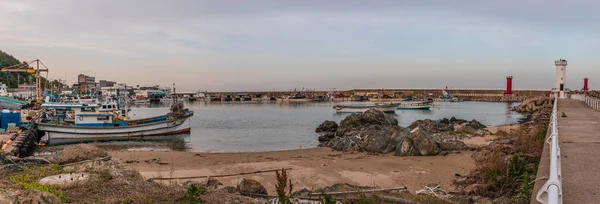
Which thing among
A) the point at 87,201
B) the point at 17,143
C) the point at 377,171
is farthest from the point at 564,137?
the point at 17,143

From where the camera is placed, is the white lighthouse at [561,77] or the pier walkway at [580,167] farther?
the white lighthouse at [561,77]

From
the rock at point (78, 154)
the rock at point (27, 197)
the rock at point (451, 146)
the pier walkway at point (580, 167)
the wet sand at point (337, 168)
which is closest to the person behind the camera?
the pier walkway at point (580, 167)

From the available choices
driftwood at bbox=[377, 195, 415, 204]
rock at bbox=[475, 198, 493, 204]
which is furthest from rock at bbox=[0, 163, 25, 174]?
rock at bbox=[475, 198, 493, 204]

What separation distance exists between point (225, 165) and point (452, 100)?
109 meters

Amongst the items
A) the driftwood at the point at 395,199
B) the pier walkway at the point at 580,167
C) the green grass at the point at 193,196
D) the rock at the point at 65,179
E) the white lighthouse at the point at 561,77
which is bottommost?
the driftwood at the point at 395,199

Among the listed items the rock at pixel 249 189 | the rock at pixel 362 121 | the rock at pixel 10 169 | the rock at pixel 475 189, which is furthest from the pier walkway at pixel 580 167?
the rock at pixel 362 121

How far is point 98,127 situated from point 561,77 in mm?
51162

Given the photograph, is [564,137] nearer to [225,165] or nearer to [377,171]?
[377,171]

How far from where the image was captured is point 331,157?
59.9 ft

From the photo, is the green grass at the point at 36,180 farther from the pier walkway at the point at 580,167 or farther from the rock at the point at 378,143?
the rock at the point at 378,143

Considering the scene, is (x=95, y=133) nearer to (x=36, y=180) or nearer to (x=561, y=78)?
(x=36, y=180)

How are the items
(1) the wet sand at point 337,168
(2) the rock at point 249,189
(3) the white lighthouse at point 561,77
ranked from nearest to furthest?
(2) the rock at point 249,189, (1) the wet sand at point 337,168, (3) the white lighthouse at point 561,77

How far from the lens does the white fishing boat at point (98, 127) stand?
28844 millimetres

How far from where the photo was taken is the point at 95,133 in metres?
29.4
